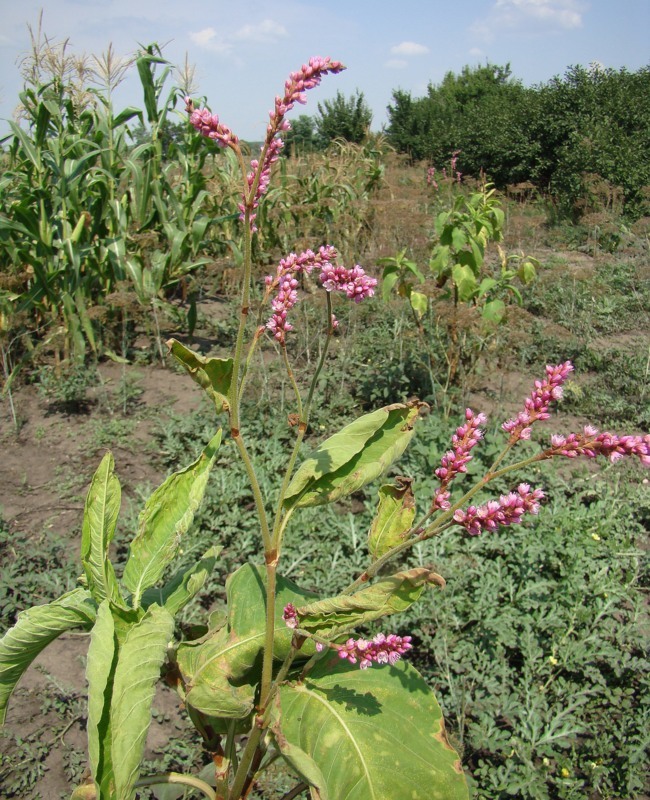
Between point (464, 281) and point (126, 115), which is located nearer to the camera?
point (464, 281)

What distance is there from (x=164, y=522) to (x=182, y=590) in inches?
6.6

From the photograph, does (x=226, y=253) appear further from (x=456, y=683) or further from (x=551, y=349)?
(x=456, y=683)

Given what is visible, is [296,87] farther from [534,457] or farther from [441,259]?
[441,259]

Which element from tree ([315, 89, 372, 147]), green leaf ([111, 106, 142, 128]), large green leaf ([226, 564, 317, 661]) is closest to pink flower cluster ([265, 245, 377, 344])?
large green leaf ([226, 564, 317, 661])

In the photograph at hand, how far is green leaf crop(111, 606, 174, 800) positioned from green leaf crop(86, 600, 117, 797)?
0.08 feet

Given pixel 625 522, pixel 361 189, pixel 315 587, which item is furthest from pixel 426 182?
Result: pixel 315 587

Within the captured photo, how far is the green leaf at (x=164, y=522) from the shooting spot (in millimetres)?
1380

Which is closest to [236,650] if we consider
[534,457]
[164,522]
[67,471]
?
[164,522]

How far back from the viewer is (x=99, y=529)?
133 cm

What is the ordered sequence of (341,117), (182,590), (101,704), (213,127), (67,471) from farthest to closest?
(341,117)
(67,471)
(182,590)
(213,127)
(101,704)

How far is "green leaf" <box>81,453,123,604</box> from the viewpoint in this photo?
1.32 metres

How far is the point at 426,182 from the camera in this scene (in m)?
11.8

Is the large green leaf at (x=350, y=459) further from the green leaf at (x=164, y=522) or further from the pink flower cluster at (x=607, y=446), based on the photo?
the pink flower cluster at (x=607, y=446)

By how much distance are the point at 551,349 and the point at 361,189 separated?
4.97 m
